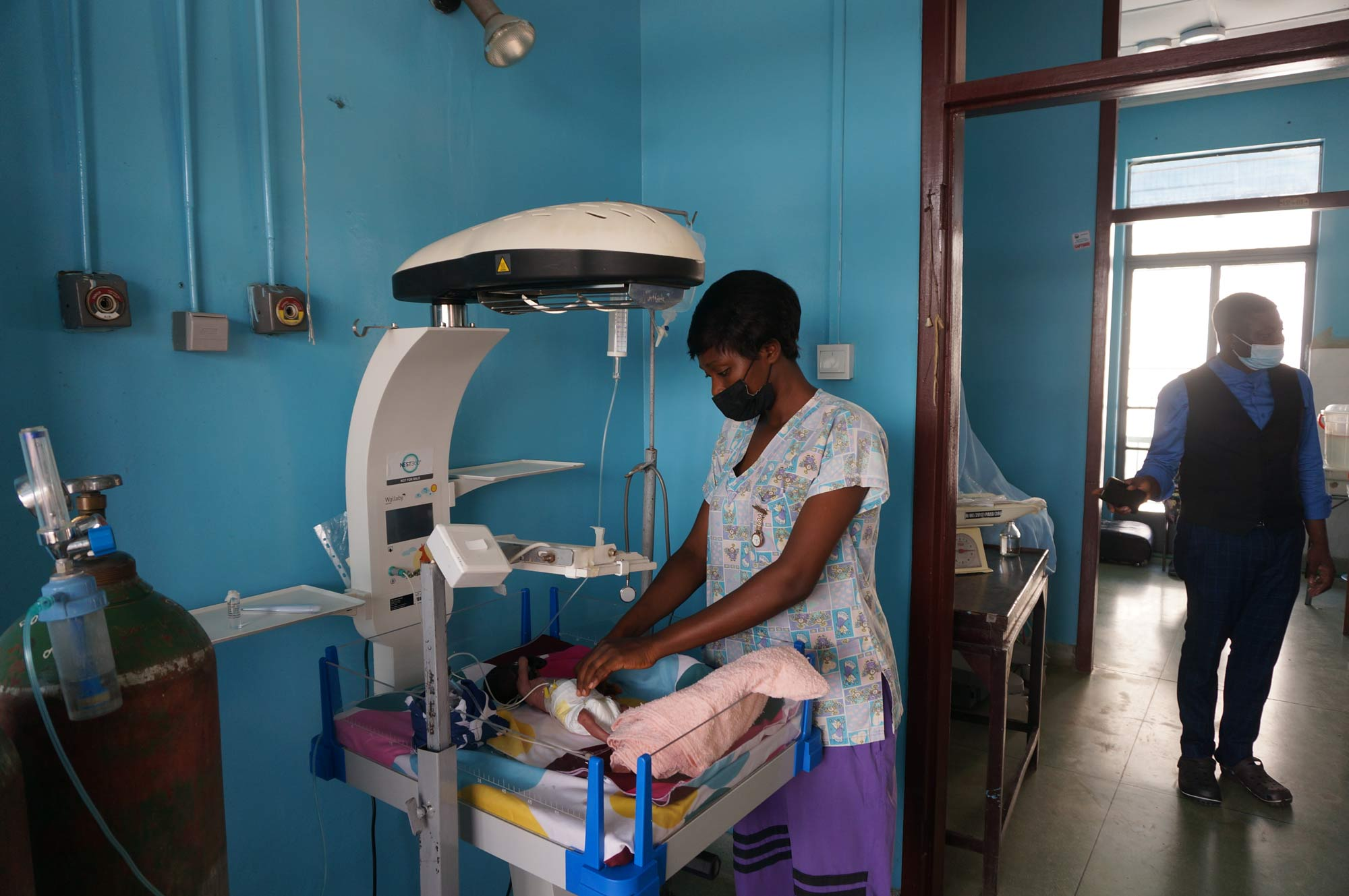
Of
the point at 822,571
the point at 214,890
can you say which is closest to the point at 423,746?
the point at 214,890

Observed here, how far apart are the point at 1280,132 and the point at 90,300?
272 inches

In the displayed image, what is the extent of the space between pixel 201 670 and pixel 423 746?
11.8 inches

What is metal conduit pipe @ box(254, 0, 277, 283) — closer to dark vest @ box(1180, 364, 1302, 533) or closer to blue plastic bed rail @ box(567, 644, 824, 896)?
blue plastic bed rail @ box(567, 644, 824, 896)

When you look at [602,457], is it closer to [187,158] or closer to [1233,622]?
[187,158]

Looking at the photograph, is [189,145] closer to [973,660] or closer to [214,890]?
[214,890]

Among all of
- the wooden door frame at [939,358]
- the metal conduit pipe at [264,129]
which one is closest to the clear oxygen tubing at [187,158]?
the metal conduit pipe at [264,129]

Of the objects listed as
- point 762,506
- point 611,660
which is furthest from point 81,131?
point 762,506

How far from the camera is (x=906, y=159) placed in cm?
204

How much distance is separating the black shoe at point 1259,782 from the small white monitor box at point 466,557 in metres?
2.96

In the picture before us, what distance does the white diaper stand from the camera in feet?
4.09

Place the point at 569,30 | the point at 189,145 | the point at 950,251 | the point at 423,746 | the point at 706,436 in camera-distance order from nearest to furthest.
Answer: the point at 423,746, the point at 189,145, the point at 950,251, the point at 569,30, the point at 706,436

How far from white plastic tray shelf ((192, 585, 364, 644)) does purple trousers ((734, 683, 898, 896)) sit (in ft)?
2.93

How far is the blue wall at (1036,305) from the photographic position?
388cm

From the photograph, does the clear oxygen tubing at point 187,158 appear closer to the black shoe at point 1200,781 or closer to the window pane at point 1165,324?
the black shoe at point 1200,781
